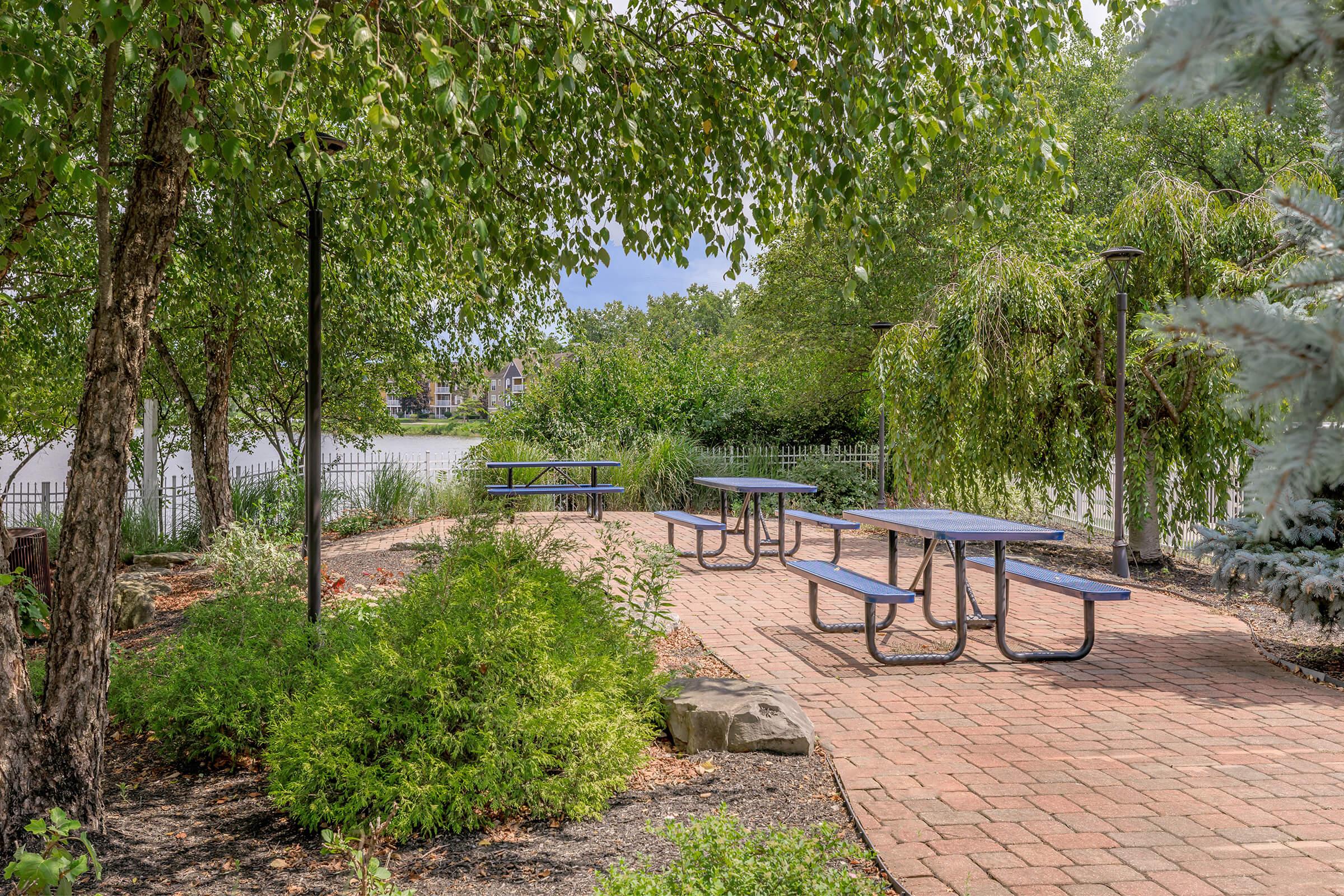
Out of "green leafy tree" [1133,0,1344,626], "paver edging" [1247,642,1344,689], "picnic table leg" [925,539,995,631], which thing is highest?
"green leafy tree" [1133,0,1344,626]

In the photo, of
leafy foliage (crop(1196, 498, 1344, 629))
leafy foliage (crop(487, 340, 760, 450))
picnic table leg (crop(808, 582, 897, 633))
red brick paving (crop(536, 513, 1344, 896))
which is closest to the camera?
Result: red brick paving (crop(536, 513, 1344, 896))

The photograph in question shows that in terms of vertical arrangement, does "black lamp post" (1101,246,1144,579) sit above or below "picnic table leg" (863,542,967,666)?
above

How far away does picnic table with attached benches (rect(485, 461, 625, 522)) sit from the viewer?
1491 centimetres

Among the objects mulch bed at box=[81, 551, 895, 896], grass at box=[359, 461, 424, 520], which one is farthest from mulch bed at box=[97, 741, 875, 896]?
grass at box=[359, 461, 424, 520]

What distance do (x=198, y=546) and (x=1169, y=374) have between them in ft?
41.2

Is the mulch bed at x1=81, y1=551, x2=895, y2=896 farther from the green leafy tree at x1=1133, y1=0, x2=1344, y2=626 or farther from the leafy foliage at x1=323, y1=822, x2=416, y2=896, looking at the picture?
the green leafy tree at x1=1133, y1=0, x2=1344, y2=626

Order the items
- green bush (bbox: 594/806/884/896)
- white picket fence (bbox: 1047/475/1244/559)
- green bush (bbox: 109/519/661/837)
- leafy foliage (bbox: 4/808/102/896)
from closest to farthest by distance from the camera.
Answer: leafy foliage (bbox: 4/808/102/896) → green bush (bbox: 594/806/884/896) → green bush (bbox: 109/519/661/837) → white picket fence (bbox: 1047/475/1244/559)

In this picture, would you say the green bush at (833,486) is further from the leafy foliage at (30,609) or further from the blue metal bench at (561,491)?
the leafy foliage at (30,609)

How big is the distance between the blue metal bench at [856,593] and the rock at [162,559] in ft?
25.7

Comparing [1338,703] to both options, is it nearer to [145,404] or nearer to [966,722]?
[966,722]

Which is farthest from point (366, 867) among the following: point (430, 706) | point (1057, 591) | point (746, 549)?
point (746, 549)

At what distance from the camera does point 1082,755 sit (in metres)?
4.67

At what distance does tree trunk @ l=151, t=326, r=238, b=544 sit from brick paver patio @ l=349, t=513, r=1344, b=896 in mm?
6990

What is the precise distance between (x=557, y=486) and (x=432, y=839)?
462 inches
